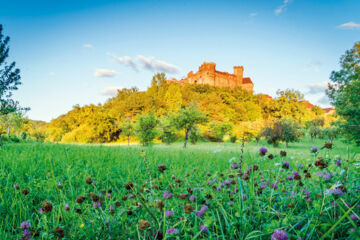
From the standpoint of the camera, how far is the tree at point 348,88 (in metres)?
11.2

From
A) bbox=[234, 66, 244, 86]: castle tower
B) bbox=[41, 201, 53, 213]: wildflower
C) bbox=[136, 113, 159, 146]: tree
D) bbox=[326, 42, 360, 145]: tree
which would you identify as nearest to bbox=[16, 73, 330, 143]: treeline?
bbox=[136, 113, 159, 146]: tree

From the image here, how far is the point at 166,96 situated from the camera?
42781 mm

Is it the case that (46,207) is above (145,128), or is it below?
below

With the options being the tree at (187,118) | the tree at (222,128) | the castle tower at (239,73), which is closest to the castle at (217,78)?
the castle tower at (239,73)

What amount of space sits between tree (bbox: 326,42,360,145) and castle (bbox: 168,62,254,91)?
164 ft

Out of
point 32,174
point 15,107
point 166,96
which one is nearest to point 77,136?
point 15,107

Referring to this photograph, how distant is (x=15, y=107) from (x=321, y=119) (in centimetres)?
5165

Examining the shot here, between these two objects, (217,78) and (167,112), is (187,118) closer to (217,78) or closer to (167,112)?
(167,112)

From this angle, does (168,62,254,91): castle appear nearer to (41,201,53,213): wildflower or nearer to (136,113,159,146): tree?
(136,113,159,146): tree

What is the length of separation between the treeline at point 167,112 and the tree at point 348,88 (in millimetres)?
10436

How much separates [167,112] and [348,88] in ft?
93.5

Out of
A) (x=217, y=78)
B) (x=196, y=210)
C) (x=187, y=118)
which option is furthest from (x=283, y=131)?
(x=217, y=78)

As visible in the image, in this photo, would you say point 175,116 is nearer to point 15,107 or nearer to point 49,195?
point 15,107

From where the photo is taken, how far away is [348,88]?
1326 cm
